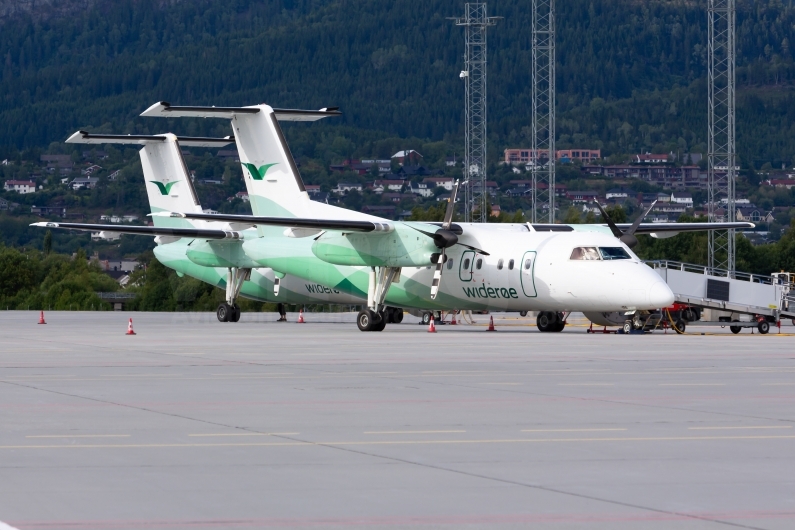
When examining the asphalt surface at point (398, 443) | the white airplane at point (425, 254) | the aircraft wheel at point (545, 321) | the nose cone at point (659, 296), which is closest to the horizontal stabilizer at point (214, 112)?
the white airplane at point (425, 254)

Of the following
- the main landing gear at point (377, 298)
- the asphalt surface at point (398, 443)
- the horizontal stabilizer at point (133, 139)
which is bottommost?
the asphalt surface at point (398, 443)

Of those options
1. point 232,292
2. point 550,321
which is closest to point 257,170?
point 232,292

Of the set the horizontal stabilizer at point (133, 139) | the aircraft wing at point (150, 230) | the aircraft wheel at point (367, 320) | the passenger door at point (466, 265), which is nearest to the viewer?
the passenger door at point (466, 265)

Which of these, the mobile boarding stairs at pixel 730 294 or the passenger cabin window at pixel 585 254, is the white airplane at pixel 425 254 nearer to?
the passenger cabin window at pixel 585 254

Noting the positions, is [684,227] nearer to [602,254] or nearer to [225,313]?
[602,254]

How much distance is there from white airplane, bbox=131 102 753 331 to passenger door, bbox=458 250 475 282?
1.0 inches

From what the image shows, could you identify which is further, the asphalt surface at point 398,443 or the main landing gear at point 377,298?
the main landing gear at point 377,298

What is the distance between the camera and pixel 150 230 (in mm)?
37531

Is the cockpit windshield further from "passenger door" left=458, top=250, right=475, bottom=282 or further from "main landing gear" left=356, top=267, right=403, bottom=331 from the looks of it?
"main landing gear" left=356, top=267, right=403, bottom=331

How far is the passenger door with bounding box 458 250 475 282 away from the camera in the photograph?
3241cm

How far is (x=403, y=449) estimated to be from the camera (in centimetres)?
1067

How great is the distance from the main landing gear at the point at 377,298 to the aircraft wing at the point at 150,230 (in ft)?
24.2

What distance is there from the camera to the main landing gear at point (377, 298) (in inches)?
1300

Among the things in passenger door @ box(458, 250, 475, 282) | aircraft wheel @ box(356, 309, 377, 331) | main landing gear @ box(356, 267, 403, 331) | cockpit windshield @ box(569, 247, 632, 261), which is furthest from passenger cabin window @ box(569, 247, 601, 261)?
aircraft wheel @ box(356, 309, 377, 331)
